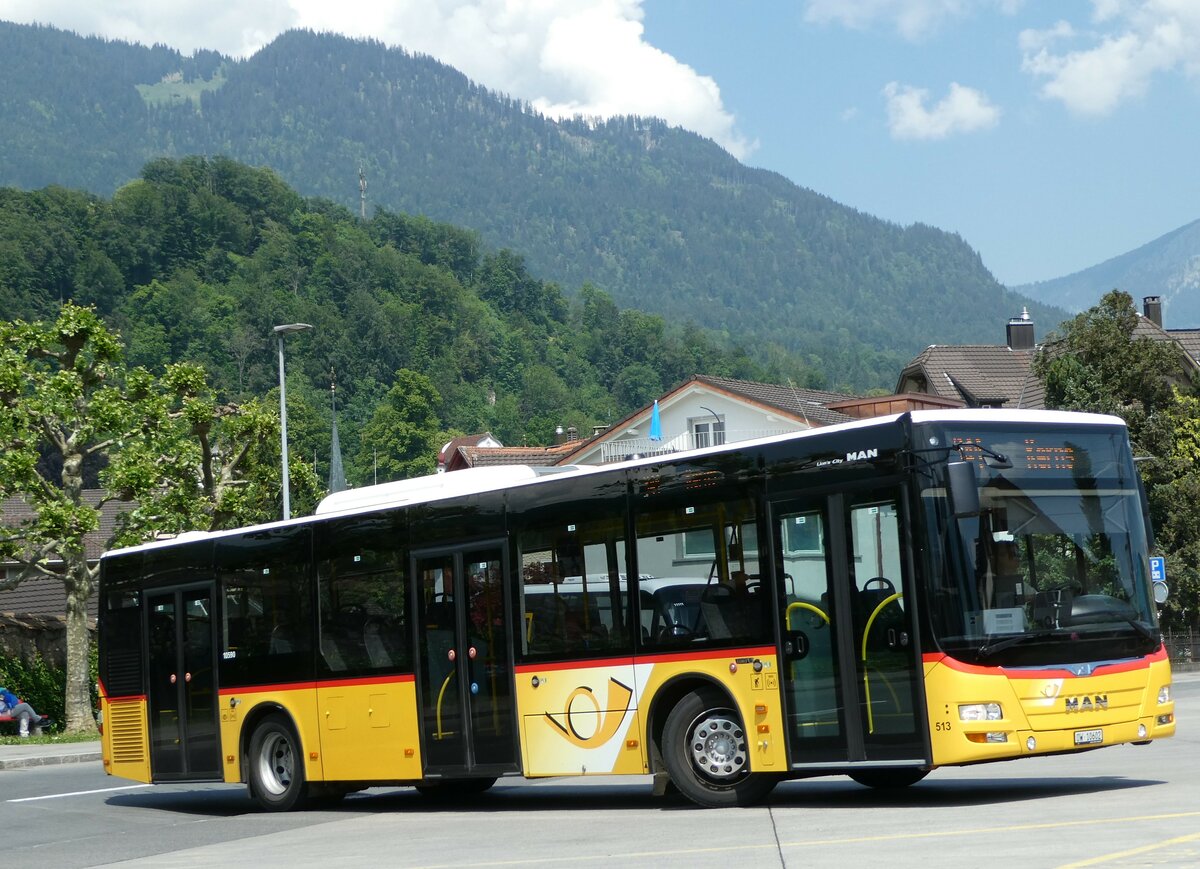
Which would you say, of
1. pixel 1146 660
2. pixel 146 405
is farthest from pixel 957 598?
pixel 146 405

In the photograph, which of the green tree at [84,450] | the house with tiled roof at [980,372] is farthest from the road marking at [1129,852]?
the house with tiled roof at [980,372]

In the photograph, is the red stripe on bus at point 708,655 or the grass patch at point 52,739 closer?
the red stripe on bus at point 708,655

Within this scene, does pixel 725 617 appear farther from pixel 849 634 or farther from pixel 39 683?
pixel 39 683

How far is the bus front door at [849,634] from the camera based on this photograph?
12.2 meters

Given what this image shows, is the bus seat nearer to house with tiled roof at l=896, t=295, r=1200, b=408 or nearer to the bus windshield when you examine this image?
the bus windshield

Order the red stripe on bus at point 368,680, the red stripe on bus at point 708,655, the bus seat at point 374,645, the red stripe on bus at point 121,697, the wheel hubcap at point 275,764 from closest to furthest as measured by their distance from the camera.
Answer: the red stripe on bus at point 708,655 < the red stripe on bus at point 368,680 < the bus seat at point 374,645 < the wheel hubcap at point 275,764 < the red stripe on bus at point 121,697

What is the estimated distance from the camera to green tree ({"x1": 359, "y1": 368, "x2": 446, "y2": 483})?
13250 cm

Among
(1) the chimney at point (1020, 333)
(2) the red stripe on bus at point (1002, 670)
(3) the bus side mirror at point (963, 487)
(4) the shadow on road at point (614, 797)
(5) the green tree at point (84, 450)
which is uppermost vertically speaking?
(1) the chimney at point (1020, 333)

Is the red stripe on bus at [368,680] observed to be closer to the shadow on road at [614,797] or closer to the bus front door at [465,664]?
the bus front door at [465,664]

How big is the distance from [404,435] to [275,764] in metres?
116

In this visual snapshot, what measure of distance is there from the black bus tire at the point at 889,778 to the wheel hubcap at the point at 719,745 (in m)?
1.47

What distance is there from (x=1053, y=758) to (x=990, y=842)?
8.94 m

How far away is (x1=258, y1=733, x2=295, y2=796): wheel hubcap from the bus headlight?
804 centimetres

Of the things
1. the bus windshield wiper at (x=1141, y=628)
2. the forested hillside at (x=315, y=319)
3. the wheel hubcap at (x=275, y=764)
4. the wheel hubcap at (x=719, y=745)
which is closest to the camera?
the bus windshield wiper at (x=1141, y=628)
